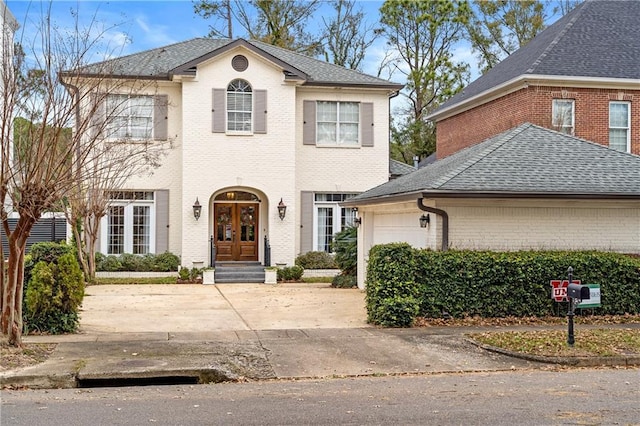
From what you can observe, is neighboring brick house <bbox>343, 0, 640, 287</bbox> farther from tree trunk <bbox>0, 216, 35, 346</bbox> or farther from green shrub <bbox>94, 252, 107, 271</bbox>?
green shrub <bbox>94, 252, 107, 271</bbox>

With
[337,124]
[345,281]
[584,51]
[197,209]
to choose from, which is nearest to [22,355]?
[345,281]

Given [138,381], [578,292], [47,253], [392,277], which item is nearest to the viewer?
[138,381]

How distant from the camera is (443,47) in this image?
131ft

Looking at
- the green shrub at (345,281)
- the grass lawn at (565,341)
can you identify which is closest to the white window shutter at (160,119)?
the green shrub at (345,281)

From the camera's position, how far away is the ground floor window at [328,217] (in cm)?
2528

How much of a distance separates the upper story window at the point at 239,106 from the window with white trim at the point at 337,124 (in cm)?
254

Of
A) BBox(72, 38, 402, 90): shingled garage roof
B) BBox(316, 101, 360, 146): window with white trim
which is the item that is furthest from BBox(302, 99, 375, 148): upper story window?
BBox(72, 38, 402, 90): shingled garage roof

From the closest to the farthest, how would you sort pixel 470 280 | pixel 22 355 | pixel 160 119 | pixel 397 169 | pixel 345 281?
pixel 22 355, pixel 470 280, pixel 345 281, pixel 160 119, pixel 397 169

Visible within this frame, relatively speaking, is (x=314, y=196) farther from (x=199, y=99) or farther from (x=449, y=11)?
(x=449, y=11)

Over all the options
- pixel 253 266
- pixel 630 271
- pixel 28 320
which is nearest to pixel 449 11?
pixel 253 266

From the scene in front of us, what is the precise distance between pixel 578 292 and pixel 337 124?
1579 centimetres

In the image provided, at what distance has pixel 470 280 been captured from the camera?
13.3 meters

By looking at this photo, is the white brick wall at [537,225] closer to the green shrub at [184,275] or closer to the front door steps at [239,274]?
the front door steps at [239,274]

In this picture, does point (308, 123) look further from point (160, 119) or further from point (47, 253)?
point (47, 253)
